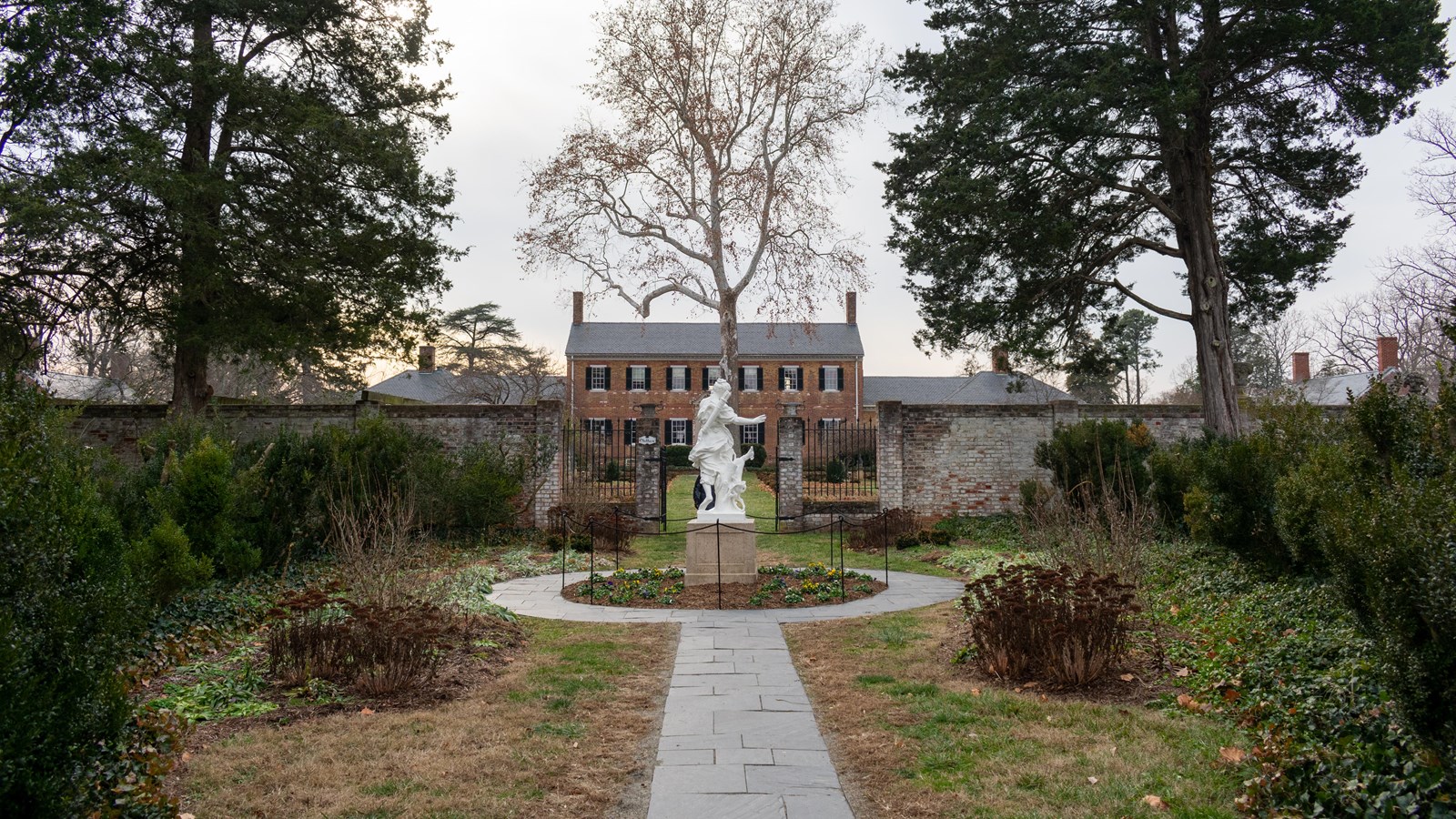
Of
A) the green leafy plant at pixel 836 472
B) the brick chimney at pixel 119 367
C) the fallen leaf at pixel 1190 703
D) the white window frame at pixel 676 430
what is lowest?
the fallen leaf at pixel 1190 703

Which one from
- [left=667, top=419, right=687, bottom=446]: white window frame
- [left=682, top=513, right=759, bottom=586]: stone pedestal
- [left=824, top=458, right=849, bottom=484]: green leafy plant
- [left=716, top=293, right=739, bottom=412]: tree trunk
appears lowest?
[left=682, top=513, right=759, bottom=586]: stone pedestal

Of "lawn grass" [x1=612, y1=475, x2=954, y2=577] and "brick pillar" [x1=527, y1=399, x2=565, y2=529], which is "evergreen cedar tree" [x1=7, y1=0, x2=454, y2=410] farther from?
"lawn grass" [x1=612, y1=475, x2=954, y2=577]

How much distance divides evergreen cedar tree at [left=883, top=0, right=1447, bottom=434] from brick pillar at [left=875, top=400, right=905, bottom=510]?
5.13ft

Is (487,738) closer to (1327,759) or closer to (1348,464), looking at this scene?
(1327,759)

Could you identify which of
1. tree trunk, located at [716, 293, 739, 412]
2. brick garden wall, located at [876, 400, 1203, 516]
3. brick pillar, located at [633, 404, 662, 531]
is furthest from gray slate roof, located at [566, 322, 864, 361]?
brick pillar, located at [633, 404, 662, 531]

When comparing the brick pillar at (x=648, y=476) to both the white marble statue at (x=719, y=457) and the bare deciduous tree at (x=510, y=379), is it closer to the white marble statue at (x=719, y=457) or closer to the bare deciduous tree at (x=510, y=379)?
the white marble statue at (x=719, y=457)

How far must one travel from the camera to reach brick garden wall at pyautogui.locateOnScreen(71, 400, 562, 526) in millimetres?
15617

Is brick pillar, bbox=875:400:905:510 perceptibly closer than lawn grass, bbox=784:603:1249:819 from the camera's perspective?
No

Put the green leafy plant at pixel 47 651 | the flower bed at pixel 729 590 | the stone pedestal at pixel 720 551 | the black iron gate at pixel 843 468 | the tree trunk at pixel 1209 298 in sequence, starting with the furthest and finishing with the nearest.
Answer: the black iron gate at pixel 843 468 → the tree trunk at pixel 1209 298 → the stone pedestal at pixel 720 551 → the flower bed at pixel 729 590 → the green leafy plant at pixel 47 651

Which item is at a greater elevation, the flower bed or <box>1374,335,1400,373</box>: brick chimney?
<box>1374,335,1400,373</box>: brick chimney

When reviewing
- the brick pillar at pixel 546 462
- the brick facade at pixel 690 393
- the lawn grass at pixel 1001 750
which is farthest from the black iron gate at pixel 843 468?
the lawn grass at pixel 1001 750

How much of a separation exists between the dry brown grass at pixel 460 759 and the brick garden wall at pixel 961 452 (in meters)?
11.1

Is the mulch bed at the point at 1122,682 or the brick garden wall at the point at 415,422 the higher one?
the brick garden wall at the point at 415,422

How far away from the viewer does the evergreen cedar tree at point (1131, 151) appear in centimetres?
1309
